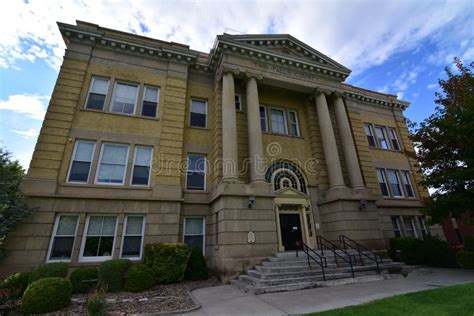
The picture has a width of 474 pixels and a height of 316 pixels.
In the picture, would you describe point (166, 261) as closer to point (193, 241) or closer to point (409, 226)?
point (193, 241)

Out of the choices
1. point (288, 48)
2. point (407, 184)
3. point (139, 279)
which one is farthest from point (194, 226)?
point (407, 184)

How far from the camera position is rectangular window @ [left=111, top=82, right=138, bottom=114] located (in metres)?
13.1

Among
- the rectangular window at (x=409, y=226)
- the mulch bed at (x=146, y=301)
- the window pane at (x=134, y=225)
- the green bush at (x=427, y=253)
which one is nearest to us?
the mulch bed at (x=146, y=301)

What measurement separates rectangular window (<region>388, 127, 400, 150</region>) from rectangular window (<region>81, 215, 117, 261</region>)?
21.8 metres

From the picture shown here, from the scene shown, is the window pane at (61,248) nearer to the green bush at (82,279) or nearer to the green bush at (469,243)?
the green bush at (82,279)

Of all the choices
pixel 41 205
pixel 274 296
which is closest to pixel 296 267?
pixel 274 296

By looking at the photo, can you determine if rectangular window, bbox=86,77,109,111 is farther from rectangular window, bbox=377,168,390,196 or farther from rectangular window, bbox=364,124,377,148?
rectangular window, bbox=377,168,390,196

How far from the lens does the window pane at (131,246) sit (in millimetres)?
10750

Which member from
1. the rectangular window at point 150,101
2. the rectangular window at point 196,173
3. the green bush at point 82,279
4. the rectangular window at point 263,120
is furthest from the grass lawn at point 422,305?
the rectangular window at point 150,101

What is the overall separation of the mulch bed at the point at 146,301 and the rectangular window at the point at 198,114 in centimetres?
909

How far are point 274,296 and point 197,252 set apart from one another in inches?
188

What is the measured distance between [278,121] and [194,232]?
9.38 metres

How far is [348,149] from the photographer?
50.0 ft

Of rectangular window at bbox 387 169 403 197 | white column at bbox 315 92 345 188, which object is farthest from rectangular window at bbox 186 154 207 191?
rectangular window at bbox 387 169 403 197
